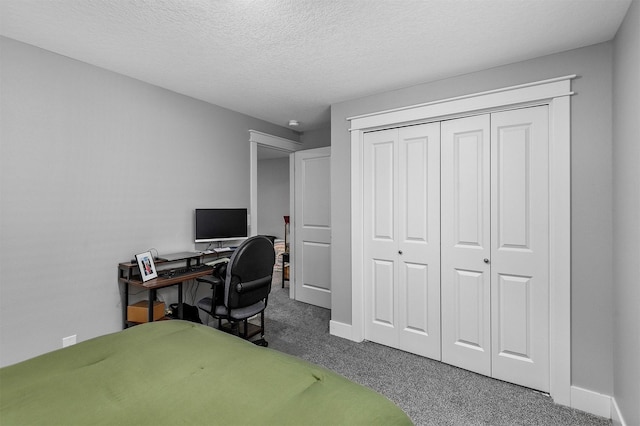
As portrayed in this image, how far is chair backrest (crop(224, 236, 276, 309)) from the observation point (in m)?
2.50

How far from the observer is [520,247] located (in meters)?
2.40

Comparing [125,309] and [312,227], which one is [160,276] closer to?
[125,309]

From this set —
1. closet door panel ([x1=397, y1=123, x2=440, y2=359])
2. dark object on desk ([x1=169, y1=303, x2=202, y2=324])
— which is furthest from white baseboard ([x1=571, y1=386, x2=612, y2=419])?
dark object on desk ([x1=169, y1=303, x2=202, y2=324])

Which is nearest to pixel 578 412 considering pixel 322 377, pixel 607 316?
pixel 607 316

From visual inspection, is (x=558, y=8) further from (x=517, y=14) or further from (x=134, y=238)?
(x=134, y=238)

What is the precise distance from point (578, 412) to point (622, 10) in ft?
8.38

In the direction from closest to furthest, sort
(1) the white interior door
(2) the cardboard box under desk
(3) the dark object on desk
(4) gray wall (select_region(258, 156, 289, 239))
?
(2) the cardboard box under desk
(3) the dark object on desk
(1) the white interior door
(4) gray wall (select_region(258, 156, 289, 239))

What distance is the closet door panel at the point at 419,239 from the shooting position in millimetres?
2789

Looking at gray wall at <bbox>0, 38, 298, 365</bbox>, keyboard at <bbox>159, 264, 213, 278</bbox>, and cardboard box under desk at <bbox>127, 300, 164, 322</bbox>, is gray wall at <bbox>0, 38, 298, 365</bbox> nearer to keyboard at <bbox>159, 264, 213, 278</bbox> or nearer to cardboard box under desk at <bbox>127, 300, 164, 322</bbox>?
cardboard box under desk at <bbox>127, 300, 164, 322</bbox>

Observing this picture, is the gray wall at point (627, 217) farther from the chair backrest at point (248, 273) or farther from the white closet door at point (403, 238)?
the chair backrest at point (248, 273)

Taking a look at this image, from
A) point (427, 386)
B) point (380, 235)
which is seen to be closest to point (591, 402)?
point (427, 386)

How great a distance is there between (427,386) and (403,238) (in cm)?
126

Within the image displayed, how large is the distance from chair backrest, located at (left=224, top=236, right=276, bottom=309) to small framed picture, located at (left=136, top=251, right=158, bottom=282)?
0.63 m

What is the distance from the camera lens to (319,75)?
8.70 ft
